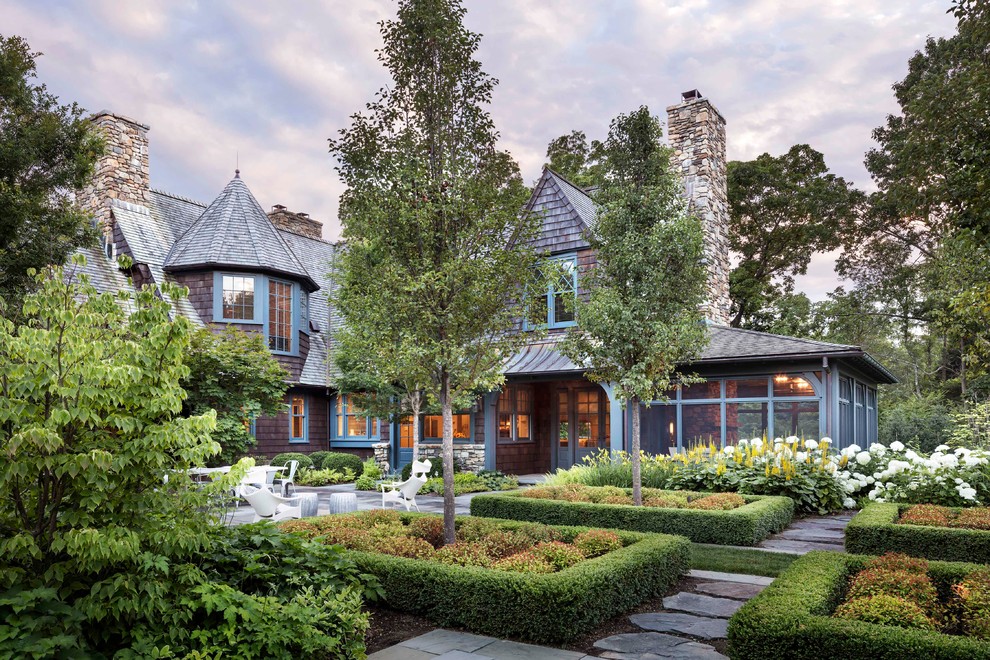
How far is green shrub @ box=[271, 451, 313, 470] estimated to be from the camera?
56.4ft

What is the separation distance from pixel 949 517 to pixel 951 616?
4.07 m

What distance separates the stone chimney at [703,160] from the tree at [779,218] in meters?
8.83

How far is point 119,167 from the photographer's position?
1867 cm

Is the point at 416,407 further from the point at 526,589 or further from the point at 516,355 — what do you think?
the point at 526,589

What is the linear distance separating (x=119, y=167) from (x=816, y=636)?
20.3 meters

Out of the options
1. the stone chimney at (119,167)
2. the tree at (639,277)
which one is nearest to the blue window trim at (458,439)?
the tree at (639,277)

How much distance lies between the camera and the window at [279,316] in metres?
18.5

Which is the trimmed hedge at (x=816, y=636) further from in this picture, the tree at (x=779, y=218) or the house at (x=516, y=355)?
the tree at (x=779, y=218)

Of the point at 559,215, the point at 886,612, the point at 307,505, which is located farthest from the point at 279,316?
the point at 886,612

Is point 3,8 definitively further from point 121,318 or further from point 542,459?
point 542,459

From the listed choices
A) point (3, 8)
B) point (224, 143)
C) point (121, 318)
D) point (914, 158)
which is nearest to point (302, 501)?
point (121, 318)

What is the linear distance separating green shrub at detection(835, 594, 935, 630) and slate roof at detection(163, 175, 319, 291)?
53.5 feet

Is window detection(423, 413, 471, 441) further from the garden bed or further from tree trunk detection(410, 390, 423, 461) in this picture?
the garden bed

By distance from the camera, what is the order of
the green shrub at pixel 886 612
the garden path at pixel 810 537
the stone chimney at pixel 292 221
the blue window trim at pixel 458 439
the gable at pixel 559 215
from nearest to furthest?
the green shrub at pixel 886 612
the garden path at pixel 810 537
the gable at pixel 559 215
the blue window trim at pixel 458 439
the stone chimney at pixel 292 221
